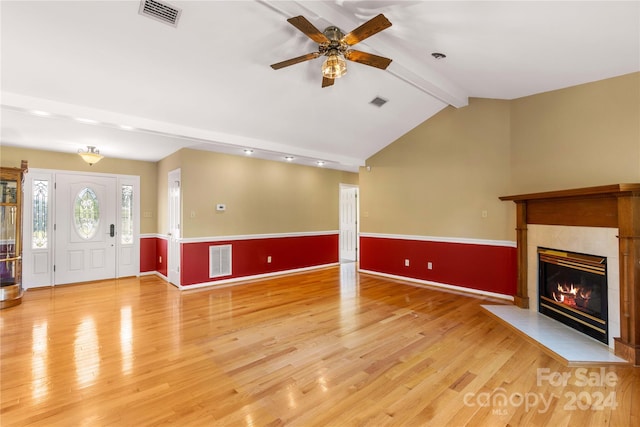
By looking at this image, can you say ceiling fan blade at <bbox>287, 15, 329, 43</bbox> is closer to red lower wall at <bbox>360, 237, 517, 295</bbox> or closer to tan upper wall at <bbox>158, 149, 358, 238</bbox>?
tan upper wall at <bbox>158, 149, 358, 238</bbox>

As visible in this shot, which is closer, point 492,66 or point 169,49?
point 169,49

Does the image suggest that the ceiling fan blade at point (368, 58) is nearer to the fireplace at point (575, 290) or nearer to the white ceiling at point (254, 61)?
the white ceiling at point (254, 61)

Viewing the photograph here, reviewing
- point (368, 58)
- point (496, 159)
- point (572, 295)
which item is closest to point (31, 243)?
point (368, 58)

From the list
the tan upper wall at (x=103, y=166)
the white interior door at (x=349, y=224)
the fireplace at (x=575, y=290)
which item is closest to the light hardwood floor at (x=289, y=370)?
the fireplace at (x=575, y=290)

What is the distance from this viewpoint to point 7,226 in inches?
179

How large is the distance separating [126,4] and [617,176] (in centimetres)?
517

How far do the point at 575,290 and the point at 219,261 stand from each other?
5236 mm

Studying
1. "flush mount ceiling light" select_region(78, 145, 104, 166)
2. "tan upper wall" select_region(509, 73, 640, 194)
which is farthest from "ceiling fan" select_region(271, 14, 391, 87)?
"flush mount ceiling light" select_region(78, 145, 104, 166)

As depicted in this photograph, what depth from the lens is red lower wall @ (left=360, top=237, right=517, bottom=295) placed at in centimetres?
458

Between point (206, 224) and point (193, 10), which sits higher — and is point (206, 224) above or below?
below

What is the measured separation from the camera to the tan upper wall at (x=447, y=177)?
4613 mm

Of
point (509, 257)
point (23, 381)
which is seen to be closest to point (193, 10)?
point (23, 381)

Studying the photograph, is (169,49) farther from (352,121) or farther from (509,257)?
(509,257)

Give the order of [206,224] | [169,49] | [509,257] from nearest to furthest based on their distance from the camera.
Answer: [169,49] → [509,257] → [206,224]
